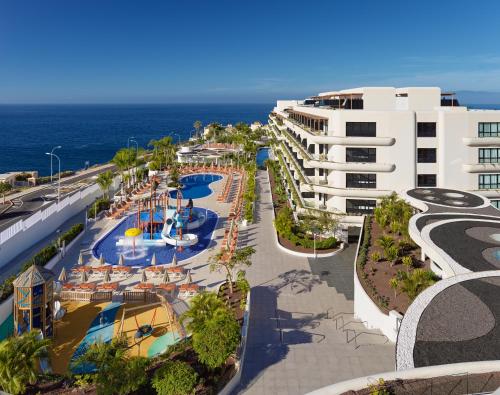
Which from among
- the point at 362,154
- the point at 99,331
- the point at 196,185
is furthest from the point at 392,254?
the point at 196,185

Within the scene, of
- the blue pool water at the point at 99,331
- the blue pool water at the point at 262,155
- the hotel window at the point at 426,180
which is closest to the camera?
the blue pool water at the point at 99,331

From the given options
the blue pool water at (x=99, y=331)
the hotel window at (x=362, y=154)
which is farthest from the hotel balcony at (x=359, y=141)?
the blue pool water at (x=99, y=331)

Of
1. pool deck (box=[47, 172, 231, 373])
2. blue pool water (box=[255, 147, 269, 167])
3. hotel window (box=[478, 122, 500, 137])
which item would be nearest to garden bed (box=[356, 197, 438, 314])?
pool deck (box=[47, 172, 231, 373])

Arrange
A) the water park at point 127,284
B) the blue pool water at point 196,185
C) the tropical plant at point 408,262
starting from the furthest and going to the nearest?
1. the blue pool water at point 196,185
2. the tropical plant at point 408,262
3. the water park at point 127,284

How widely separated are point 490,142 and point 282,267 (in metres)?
23.6

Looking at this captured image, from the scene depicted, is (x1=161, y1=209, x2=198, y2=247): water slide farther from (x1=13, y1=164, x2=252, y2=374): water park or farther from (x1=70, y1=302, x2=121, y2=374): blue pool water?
(x1=70, y1=302, x2=121, y2=374): blue pool water

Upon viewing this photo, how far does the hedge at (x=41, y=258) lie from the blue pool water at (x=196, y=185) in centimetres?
2467

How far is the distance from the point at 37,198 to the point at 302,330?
5100cm

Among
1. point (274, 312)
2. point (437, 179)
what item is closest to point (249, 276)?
point (274, 312)

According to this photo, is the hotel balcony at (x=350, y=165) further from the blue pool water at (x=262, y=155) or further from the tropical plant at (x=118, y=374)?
the blue pool water at (x=262, y=155)

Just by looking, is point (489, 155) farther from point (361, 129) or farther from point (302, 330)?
point (302, 330)

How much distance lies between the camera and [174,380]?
14961 mm

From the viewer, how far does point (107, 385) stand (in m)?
14.6

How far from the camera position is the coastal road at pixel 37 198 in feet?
164
